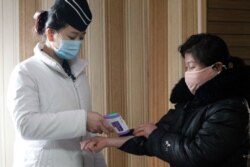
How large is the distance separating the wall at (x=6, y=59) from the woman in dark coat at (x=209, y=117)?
981 mm

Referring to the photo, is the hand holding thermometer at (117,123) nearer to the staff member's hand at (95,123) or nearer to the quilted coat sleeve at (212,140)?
the staff member's hand at (95,123)

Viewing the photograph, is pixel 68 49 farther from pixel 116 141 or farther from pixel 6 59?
pixel 6 59

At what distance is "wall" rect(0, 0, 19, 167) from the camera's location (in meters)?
2.33

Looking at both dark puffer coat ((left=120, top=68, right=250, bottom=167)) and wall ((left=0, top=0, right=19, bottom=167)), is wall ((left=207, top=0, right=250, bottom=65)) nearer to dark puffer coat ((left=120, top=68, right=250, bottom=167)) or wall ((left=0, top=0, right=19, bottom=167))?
dark puffer coat ((left=120, top=68, right=250, bottom=167))

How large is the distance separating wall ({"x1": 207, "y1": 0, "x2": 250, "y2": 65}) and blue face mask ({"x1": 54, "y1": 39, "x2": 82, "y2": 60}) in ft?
3.72

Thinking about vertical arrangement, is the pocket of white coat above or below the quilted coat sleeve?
below

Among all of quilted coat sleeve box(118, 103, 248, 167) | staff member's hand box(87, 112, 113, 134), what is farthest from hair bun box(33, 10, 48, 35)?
quilted coat sleeve box(118, 103, 248, 167)

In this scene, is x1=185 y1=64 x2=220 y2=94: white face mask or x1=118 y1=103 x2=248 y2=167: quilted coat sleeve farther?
x1=185 y1=64 x2=220 y2=94: white face mask

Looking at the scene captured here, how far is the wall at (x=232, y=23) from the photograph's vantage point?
8.02ft

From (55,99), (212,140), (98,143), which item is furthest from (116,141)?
(212,140)

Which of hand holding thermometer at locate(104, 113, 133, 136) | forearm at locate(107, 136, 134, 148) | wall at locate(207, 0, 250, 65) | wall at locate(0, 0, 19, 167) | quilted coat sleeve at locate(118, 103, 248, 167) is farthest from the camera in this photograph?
wall at locate(207, 0, 250, 65)

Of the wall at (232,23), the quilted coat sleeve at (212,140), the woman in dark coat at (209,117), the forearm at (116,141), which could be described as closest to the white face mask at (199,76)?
Result: the woman in dark coat at (209,117)

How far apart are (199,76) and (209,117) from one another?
0.17 m

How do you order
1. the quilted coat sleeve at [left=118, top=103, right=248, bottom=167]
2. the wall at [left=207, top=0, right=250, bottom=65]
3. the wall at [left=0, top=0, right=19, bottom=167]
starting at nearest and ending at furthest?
the quilted coat sleeve at [left=118, top=103, right=248, bottom=167] < the wall at [left=0, top=0, right=19, bottom=167] < the wall at [left=207, top=0, right=250, bottom=65]
